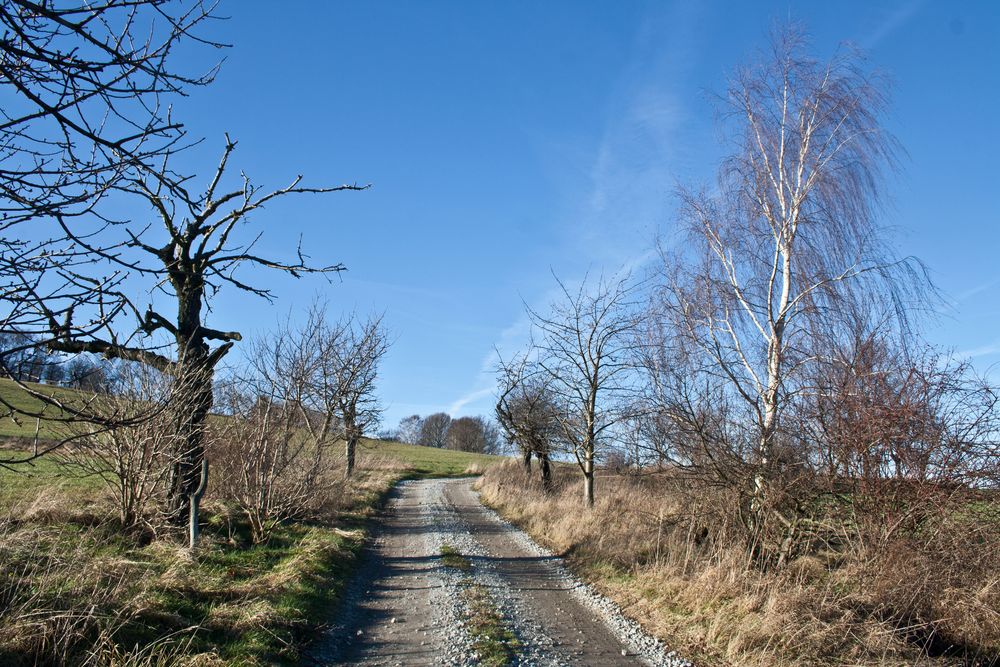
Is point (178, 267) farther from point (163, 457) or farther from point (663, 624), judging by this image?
point (663, 624)

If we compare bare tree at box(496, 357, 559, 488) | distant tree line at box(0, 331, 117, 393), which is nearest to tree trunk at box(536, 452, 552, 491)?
bare tree at box(496, 357, 559, 488)


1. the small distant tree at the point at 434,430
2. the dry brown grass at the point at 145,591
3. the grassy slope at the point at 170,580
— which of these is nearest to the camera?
the dry brown grass at the point at 145,591

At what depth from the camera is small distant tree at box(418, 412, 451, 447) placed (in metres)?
101

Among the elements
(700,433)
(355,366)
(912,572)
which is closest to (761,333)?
(700,433)

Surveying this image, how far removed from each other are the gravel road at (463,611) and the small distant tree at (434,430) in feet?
292

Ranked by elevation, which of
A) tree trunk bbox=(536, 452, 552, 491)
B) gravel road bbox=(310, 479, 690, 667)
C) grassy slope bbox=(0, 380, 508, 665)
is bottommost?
gravel road bbox=(310, 479, 690, 667)

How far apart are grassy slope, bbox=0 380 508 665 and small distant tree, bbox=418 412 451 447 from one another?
91.0 metres

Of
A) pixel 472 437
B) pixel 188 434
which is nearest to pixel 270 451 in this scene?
pixel 188 434

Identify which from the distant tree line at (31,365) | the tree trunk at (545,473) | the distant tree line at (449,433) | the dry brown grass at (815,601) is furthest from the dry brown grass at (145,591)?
the distant tree line at (449,433)

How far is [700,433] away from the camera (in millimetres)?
8672

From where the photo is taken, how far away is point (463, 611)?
7582 millimetres

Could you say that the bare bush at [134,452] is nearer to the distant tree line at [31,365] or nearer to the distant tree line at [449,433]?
the distant tree line at [31,365]

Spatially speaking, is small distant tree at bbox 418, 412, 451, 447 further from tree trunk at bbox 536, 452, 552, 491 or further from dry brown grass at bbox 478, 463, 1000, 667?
dry brown grass at bbox 478, 463, 1000, 667

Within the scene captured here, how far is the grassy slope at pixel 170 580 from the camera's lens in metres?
4.98
